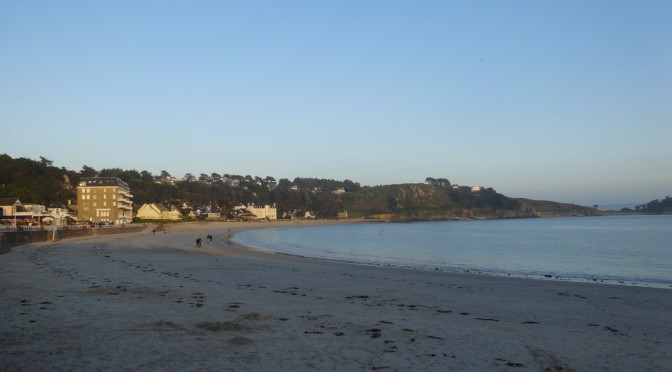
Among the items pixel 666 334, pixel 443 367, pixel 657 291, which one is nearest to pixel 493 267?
pixel 657 291

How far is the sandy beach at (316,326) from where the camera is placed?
7.14 m

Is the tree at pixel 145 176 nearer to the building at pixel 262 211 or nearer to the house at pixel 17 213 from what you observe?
the building at pixel 262 211

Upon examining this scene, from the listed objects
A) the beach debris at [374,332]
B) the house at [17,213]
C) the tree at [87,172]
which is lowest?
the beach debris at [374,332]

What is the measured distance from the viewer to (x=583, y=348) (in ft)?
27.9

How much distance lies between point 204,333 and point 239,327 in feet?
2.56

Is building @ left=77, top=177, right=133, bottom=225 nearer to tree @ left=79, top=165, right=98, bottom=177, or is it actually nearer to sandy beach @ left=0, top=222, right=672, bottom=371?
tree @ left=79, top=165, right=98, bottom=177

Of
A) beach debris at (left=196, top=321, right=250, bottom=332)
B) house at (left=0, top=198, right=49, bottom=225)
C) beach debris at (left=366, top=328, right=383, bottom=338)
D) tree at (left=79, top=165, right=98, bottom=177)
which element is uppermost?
tree at (left=79, top=165, right=98, bottom=177)

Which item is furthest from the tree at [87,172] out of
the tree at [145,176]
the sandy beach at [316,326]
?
the sandy beach at [316,326]

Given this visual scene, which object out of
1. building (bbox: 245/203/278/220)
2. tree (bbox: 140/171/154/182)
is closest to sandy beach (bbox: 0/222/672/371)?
tree (bbox: 140/171/154/182)

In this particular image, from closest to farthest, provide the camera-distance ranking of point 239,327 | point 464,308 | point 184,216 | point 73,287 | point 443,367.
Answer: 1. point 443,367
2. point 239,327
3. point 464,308
4. point 73,287
5. point 184,216

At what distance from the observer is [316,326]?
952cm

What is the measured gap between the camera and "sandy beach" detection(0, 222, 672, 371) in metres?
7.14

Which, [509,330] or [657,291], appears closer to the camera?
[509,330]

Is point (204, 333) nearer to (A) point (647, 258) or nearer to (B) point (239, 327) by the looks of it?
(B) point (239, 327)
